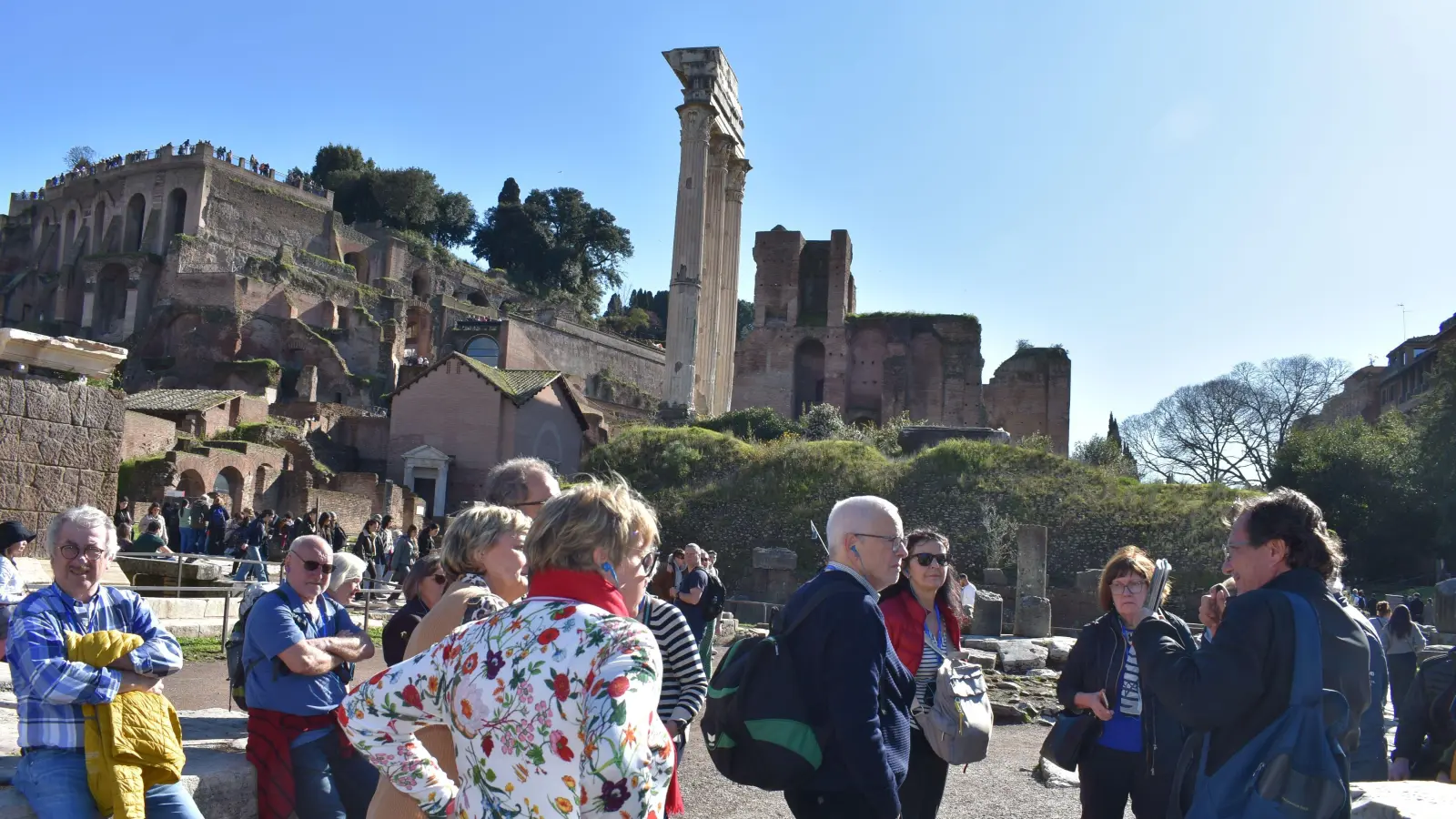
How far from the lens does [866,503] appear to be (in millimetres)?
3910

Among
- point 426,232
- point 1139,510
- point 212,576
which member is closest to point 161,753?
point 212,576

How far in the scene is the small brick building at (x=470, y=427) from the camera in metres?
33.4

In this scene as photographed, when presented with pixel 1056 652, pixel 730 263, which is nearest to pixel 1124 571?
pixel 1056 652

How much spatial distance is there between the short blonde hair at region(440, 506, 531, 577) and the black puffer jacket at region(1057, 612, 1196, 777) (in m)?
2.42

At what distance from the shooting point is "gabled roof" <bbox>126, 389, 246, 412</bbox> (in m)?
35.0

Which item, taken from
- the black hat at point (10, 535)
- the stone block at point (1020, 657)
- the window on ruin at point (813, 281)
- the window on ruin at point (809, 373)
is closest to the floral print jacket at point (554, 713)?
the black hat at point (10, 535)

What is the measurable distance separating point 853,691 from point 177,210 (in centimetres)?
6273

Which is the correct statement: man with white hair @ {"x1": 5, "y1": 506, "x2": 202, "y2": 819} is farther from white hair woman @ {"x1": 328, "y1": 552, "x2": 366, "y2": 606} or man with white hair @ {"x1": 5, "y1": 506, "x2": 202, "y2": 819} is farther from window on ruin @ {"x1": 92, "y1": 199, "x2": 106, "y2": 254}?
window on ruin @ {"x1": 92, "y1": 199, "x2": 106, "y2": 254}

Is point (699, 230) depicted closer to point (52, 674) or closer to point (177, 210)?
point (52, 674)

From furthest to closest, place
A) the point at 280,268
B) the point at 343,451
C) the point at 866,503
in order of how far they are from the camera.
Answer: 1. the point at 280,268
2. the point at 343,451
3. the point at 866,503

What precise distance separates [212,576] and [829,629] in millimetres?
11736

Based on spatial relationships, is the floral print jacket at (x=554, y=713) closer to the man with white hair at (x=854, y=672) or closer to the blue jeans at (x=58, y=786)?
the man with white hair at (x=854, y=672)

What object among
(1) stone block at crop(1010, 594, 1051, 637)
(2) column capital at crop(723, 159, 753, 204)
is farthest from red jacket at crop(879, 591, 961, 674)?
(2) column capital at crop(723, 159, 753, 204)

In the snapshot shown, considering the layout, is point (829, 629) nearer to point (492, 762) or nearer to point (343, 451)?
point (492, 762)
